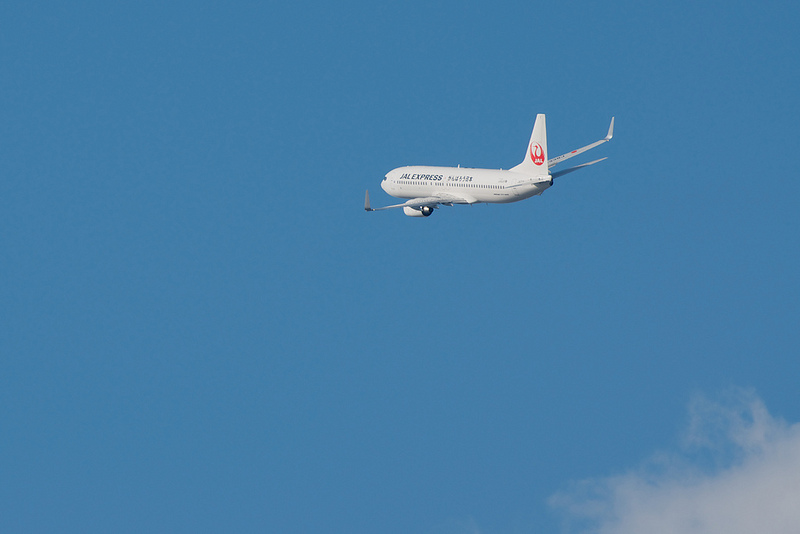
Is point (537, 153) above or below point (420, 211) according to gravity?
above

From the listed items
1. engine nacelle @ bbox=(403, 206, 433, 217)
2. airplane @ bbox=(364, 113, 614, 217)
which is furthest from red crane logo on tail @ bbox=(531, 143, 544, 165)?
engine nacelle @ bbox=(403, 206, 433, 217)

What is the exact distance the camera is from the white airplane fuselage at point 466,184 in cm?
17875

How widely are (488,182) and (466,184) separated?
333 centimetres

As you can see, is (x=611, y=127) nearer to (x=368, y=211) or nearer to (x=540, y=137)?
(x=540, y=137)

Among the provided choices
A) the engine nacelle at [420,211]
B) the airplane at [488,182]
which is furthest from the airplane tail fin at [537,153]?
the engine nacelle at [420,211]

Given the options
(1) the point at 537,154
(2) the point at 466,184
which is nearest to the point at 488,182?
(2) the point at 466,184

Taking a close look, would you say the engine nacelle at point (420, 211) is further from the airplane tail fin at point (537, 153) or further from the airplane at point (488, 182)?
the airplane tail fin at point (537, 153)

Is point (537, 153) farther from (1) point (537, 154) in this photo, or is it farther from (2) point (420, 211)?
(2) point (420, 211)

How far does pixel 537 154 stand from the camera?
180875 mm

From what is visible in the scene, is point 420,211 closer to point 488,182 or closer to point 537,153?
point 488,182

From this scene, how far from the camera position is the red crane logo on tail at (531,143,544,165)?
592 feet

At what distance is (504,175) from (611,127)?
16880 millimetres

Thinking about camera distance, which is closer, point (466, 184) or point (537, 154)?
point (537, 154)

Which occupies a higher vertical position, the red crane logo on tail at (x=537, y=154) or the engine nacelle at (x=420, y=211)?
the red crane logo on tail at (x=537, y=154)
